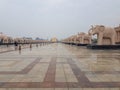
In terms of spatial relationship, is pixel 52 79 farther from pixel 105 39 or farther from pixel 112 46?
pixel 105 39

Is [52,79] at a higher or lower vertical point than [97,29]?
lower

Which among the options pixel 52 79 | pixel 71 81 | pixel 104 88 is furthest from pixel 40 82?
pixel 104 88

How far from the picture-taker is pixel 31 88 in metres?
5.86

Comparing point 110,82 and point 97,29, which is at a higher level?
point 97,29

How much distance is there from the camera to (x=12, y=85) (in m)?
6.21

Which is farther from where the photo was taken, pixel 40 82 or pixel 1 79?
pixel 1 79

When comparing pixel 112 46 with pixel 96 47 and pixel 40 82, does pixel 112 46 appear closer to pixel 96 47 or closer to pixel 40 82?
pixel 96 47

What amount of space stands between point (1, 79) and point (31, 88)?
1.78 meters

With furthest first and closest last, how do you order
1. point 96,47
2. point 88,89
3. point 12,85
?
point 96,47, point 12,85, point 88,89

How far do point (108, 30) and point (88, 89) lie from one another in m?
22.1

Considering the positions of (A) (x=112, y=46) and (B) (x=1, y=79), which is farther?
(A) (x=112, y=46)

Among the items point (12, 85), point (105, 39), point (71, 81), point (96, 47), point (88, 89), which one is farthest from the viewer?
point (105, 39)

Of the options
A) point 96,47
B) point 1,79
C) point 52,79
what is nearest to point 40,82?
point 52,79

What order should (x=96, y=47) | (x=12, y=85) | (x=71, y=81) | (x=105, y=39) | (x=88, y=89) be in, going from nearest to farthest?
(x=88, y=89) < (x=12, y=85) < (x=71, y=81) < (x=96, y=47) < (x=105, y=39)
